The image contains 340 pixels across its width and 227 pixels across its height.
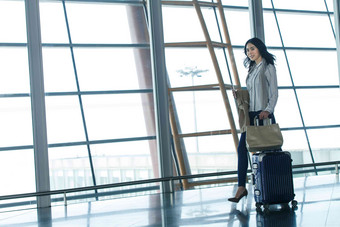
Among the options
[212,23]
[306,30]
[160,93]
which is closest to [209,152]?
[160,93]

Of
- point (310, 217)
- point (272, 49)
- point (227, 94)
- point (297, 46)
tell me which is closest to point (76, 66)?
point (227, 94)

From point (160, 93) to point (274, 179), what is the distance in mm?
2093

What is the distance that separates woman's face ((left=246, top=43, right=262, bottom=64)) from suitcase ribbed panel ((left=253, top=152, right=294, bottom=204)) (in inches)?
30.1

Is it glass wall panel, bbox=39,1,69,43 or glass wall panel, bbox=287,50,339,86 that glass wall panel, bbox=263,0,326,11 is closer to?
glass wall panel, bbox=287,50,339,86

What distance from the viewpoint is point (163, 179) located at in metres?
4.94

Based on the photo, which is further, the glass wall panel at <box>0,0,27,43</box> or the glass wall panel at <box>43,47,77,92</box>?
the glass wall panel at <box>43,47,77,92</box>

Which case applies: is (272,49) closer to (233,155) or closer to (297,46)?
(297,46)

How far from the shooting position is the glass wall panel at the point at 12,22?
18.8ft

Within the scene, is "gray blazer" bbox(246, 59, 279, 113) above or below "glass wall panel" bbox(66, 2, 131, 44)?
below

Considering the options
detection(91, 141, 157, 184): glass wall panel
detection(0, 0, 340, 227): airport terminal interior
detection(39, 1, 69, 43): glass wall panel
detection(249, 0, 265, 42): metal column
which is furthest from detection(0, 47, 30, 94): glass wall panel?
detection(249, 0, 265, 42): metal column

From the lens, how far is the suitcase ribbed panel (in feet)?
10.9

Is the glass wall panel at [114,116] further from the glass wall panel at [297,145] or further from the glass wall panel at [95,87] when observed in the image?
the glass wall panel at [297,145]

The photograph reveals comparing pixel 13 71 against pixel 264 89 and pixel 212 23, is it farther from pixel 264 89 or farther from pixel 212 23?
pixel 264 89

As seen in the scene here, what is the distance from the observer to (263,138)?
338 cm
